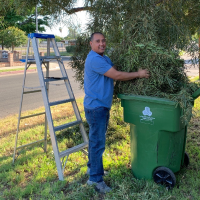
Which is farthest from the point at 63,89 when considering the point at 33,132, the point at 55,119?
the point at 33,132

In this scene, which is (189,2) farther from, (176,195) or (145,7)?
(176,195)

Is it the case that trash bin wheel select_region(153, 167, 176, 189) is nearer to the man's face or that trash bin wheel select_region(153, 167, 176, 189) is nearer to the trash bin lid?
the trash bin lid

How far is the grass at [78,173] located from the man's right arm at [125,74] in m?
1.26

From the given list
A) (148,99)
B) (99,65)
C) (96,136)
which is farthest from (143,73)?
(96,136)

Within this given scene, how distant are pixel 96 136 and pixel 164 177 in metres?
0.92

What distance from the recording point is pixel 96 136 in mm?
2941

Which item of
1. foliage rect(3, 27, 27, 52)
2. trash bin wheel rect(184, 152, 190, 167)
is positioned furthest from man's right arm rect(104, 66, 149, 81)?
foliage rect(3, 27, 27, 52)

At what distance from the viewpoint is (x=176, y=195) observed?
280cm

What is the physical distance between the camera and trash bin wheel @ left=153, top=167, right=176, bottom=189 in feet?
9.31

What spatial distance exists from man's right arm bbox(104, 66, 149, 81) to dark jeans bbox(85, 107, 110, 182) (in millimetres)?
402

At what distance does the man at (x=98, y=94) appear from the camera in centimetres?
279

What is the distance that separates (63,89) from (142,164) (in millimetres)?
7491

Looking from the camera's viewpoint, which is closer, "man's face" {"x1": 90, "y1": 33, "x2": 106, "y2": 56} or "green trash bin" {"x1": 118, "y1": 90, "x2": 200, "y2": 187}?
"green trash bin" {"x1": 118, "y1": 90, "x2": 200, "y2": 187}

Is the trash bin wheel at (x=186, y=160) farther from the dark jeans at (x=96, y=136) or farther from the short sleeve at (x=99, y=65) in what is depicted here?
the short sleeve at (x=99, y=65)
